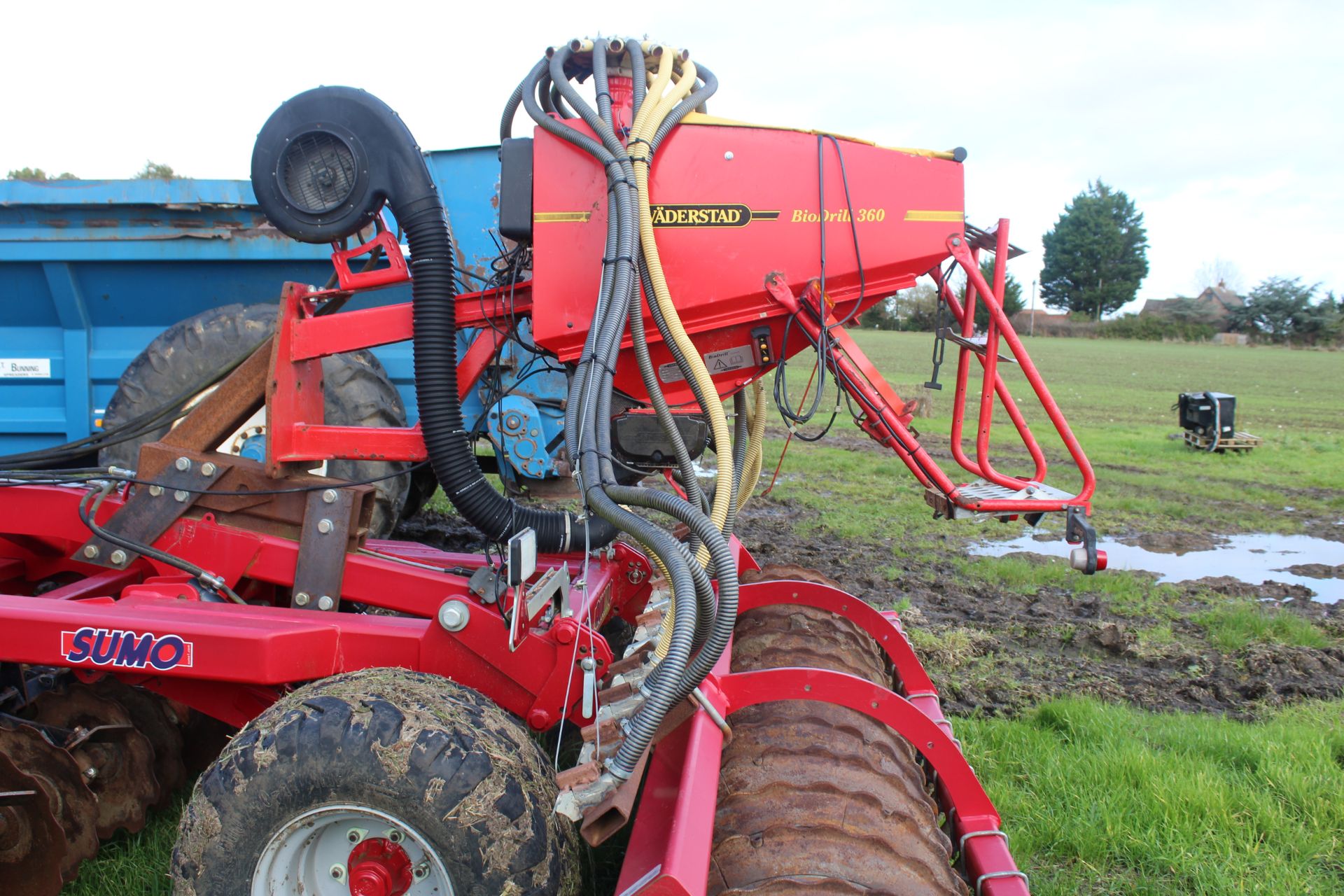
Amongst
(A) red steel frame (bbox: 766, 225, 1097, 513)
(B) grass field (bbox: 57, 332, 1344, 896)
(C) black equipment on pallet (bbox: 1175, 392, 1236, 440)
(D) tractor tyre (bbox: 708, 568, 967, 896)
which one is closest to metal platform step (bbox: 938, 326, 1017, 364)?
(A) red steel frame (bbox: 766, 225, 1097, 513)

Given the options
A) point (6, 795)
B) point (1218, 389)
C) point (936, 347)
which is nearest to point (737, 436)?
point (936, 347)

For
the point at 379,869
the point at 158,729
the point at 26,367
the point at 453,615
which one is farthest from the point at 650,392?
the point at 26,367

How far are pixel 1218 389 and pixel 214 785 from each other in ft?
83.7

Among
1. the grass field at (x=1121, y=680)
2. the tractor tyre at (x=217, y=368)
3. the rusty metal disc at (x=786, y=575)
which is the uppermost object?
the tractor tyre at (x=217, y=368)

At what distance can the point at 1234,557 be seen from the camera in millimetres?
6938

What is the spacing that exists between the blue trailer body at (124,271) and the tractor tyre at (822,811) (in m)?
3.14

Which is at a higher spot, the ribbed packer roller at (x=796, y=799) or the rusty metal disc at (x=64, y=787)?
the ribbed packer roller at (x=796, y=799)

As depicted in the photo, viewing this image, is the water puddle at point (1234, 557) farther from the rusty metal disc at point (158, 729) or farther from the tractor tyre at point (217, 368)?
the rusty metal disc at point (158, 729)

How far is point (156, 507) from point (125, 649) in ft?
1.97

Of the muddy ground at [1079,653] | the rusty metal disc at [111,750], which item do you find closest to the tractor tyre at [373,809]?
the rusty metal disc at [111,750]

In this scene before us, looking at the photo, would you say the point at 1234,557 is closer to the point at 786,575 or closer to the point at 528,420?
the point at 786,575

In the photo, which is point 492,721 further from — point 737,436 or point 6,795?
point 737,436

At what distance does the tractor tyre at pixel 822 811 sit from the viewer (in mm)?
2045

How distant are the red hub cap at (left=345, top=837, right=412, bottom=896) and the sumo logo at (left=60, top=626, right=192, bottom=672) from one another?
0.71 m
